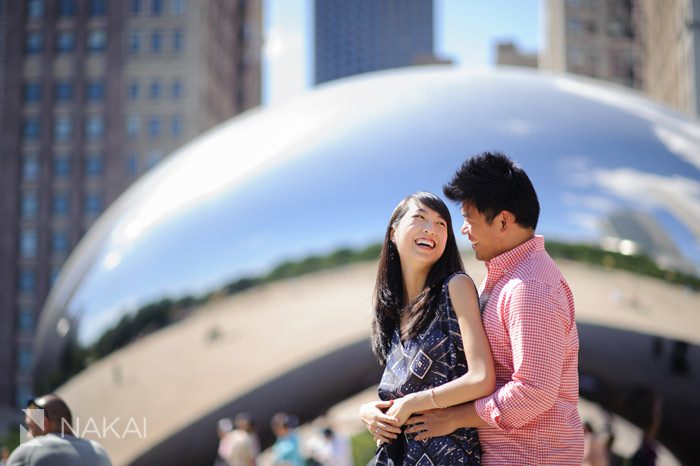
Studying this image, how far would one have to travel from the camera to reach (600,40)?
59719mm

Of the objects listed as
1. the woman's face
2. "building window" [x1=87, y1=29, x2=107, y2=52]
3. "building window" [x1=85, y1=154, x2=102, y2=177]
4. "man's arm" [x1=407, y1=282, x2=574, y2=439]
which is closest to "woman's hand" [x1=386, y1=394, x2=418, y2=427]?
"man's arm" [x1=407, y1=282, x2=574, y2=439]

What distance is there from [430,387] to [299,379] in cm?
254

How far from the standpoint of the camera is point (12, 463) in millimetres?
2953

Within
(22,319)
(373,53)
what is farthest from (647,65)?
(373,53)

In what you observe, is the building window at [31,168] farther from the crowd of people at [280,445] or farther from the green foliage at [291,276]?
the crowd of people at [280,445]

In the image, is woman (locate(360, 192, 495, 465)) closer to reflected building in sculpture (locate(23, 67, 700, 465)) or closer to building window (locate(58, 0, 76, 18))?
reflected building in sculpture (locate(23, 67, 700, 465))

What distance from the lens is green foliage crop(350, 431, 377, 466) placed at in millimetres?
4656

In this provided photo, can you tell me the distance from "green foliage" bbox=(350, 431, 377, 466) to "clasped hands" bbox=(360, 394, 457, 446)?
2.47m

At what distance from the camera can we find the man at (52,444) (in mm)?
2961

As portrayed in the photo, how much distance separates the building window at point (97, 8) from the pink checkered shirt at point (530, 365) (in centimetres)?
5142

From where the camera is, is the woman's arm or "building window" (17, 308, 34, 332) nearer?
the woman's arm

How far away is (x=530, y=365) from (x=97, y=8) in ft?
171

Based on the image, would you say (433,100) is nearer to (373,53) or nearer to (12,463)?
(12,463)

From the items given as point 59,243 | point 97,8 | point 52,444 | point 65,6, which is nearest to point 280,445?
point 52,444
